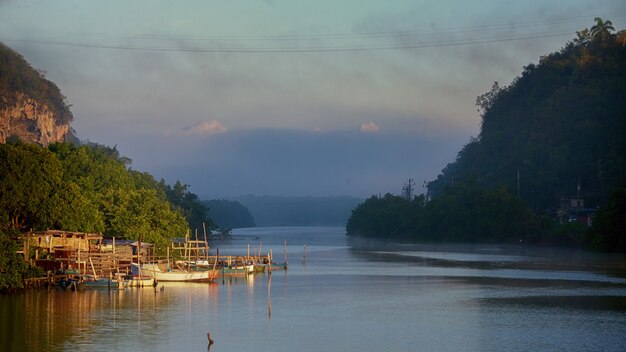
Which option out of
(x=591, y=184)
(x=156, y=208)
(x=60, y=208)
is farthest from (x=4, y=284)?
(x=591, y=184)

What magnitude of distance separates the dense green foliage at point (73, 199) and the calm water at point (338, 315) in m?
8.14

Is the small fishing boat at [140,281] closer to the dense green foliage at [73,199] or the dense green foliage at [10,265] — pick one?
the dense green foliage at [73,199]

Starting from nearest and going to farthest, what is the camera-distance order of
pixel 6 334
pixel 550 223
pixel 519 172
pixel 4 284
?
pixel 6 334, pixel 4 284, pixel 550 223, pixel 519 172

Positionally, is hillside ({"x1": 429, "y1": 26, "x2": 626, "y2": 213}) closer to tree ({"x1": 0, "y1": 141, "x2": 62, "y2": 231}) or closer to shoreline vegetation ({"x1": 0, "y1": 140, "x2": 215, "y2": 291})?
shoreline vegetation ({"x1": 0, "y1": 140, "x2": 215, "y2": 291})

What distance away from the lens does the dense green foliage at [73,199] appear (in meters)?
63.9

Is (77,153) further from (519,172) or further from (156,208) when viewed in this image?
(519,172)

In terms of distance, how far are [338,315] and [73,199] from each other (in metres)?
26.5

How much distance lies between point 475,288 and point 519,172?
108519mm

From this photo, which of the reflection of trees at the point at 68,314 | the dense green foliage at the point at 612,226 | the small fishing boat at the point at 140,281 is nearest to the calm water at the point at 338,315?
the reflection of trees at the point at 68,314

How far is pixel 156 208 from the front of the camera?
Result: 3430 inches

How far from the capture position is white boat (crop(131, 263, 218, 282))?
7019 cm

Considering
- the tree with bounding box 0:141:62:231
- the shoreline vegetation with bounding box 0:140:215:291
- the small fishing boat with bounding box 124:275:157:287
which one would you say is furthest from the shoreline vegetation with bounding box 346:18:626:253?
the tree with bounding box 0:141:62:231

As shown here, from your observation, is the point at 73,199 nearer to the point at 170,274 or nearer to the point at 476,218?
the point at 170,274

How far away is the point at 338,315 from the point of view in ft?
179
